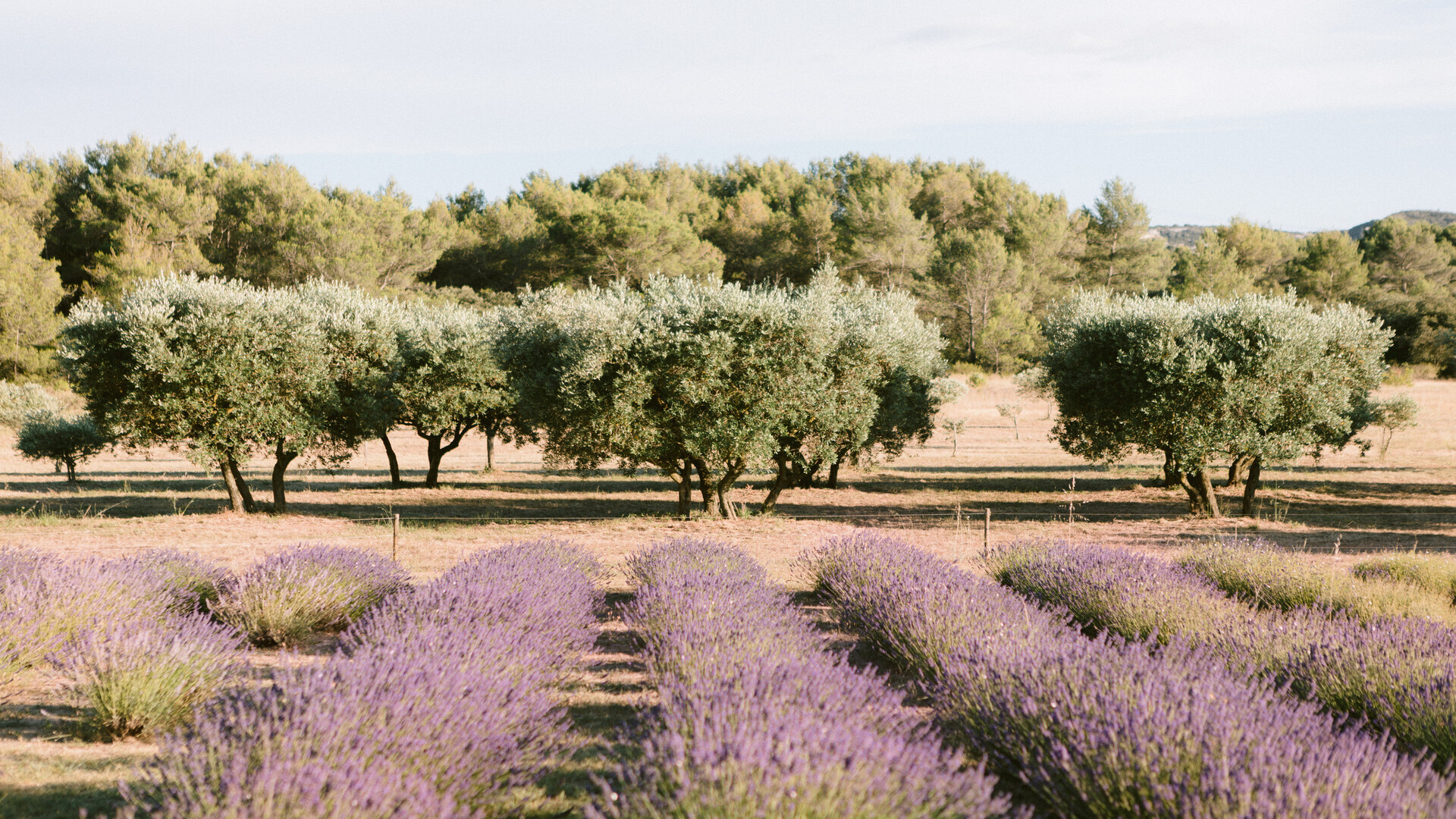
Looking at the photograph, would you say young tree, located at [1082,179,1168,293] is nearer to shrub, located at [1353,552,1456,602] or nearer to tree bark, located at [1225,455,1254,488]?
tree bark, located at [1225,455,1254,488]

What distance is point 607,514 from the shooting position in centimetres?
2203

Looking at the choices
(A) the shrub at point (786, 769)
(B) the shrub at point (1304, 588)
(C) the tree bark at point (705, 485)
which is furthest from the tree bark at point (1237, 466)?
(A) the shrub at point (786, 769)

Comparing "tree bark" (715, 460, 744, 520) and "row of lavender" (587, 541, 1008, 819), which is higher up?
"row of lavender" (587, 541, 1008, 819)

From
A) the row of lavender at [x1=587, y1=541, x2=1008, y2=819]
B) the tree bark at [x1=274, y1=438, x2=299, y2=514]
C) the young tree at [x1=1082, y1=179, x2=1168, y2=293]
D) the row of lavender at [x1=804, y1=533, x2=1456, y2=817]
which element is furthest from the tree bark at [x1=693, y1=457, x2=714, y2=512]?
the young tree at [x1=1082, y1=179, x2=1168, y2=293]

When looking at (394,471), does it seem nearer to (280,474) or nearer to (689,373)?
(280,474)

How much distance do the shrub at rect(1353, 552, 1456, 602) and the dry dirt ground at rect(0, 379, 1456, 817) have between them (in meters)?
1.75

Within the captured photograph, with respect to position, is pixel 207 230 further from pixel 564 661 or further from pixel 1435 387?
pixel 1435 387

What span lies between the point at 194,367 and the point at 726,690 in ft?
58.0

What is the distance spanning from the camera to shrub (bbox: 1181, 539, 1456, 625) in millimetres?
9336

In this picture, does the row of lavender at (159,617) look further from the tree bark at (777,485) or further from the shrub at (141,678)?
the tree bark at (777,485)

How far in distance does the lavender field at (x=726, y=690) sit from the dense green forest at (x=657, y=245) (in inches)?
1749

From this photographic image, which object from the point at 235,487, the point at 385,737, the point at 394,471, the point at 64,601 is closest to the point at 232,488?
the point at 235,487

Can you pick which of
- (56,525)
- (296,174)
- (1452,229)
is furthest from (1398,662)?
A: (1452,229)

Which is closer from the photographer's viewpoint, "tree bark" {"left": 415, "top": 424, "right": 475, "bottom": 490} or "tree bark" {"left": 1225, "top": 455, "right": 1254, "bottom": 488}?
"tree bark" {"left": 1225, "top": 455, "right": 1254, "bottom": 488}
